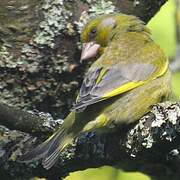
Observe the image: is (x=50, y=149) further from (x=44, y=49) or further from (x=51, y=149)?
(x=44, y=49)

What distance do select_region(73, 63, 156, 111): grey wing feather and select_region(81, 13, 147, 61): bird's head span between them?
0.27 m

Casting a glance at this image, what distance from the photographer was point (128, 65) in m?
3.11

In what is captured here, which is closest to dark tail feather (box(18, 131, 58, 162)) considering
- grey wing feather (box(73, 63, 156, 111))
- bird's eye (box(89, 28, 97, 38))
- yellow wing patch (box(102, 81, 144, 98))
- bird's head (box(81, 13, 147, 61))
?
grey wing feather (box(73, 63, 156, 111))

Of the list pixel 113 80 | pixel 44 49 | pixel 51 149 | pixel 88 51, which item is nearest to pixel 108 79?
pixel 113 80

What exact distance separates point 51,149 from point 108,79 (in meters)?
0.56

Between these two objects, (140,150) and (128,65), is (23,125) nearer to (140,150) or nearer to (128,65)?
(140,150)

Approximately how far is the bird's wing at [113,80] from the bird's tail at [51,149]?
0.12 meters

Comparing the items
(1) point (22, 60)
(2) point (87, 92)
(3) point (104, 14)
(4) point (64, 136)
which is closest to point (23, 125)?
(4) point (64, 136)

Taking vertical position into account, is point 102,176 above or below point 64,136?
below

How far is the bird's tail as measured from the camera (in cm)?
244

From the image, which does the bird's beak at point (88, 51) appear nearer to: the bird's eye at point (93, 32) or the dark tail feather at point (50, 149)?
the bird's eye at point (93, 32)

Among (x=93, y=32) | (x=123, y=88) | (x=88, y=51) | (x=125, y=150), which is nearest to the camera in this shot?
(x=125, y=150)

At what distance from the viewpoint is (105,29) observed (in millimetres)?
3525

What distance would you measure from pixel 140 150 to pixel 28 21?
1183 mm
